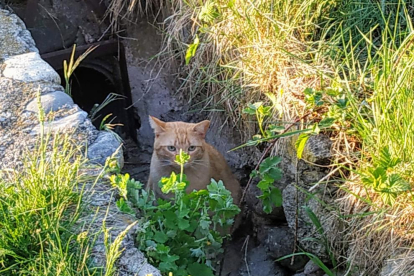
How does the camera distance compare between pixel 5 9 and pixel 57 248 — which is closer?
pixel 57 248

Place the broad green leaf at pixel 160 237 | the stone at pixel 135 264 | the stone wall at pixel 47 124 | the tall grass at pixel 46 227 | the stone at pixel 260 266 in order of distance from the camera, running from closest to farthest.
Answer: the tall grass at pixel 46 227 → the stone at pixel 135 264 → the stone wall at pixel 47 124 → the broad green leaf at pixel 160 237 → the stone at pixel 260 266

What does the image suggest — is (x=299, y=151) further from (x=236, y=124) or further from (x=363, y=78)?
(x=236, y=124)

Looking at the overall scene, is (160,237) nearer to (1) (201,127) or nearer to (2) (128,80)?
(1) (201,127)

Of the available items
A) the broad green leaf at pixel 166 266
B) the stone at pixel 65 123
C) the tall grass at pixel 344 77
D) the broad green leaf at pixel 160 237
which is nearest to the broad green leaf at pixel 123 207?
the broad green leaf at pixel 160 237

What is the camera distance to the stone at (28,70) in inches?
115

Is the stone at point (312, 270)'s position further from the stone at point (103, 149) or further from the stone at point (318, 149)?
the stone at point (103, 149)

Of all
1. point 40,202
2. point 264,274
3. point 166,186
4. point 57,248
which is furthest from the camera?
point 264,274

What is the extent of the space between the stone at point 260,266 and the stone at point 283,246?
44 millimetres

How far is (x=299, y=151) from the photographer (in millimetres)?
2355

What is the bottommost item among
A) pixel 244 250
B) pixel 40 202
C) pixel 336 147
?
pixel 244 250

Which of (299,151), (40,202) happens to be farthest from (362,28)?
(40,202)

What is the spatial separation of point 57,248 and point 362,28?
212 centimetres

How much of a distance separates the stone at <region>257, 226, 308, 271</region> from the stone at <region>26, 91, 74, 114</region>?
4.37 feet

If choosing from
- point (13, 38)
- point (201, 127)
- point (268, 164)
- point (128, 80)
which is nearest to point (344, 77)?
point (268, 164)
